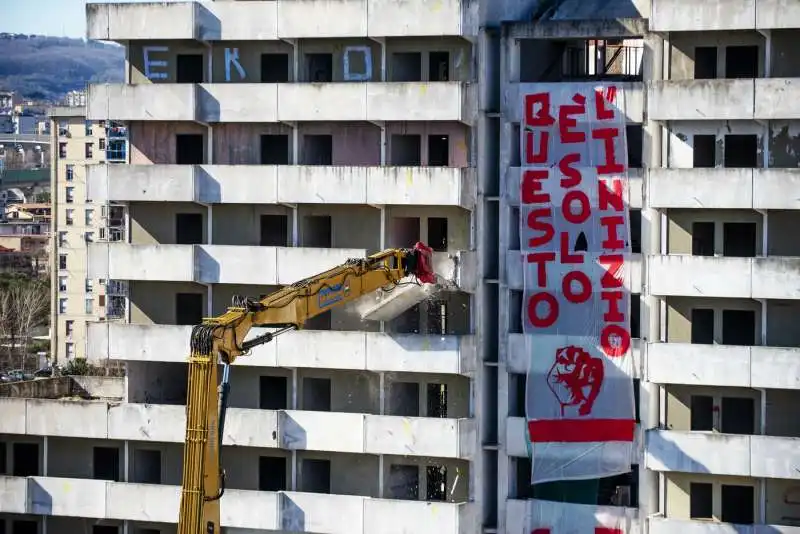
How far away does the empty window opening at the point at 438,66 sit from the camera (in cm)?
5316

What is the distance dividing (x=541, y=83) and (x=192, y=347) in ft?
46.0

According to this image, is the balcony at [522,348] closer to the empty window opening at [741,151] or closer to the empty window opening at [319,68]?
the empty window opening at [741,151]

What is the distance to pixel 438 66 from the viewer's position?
2103 inches

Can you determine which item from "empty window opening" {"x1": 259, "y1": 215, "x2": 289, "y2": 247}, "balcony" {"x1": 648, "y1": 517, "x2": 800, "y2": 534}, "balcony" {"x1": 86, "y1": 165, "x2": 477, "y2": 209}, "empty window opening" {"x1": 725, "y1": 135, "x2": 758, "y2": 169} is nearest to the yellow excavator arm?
"balcony" {"x1": 86, "y1": 165, "x2": 477, "y2": 209}

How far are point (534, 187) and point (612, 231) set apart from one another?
7.98ft

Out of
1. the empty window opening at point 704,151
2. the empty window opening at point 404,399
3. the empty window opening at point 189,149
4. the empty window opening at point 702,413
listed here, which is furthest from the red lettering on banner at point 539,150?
the empty window opening at point 189,149

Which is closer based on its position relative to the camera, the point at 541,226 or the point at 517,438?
the point at 541,226

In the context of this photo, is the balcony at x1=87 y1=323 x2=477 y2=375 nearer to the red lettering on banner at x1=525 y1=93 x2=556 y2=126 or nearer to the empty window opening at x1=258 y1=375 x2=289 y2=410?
the empty window opening at x1=258 y1=375 x2=289 y2=410

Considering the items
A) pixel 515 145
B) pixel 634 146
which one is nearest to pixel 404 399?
pixel 515 145

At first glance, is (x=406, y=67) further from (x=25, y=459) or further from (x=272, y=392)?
(x=25, y=459)

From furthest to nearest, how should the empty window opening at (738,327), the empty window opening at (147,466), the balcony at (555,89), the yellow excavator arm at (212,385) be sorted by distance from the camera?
1. the empty window opening at (147,466)
2. the balcony at (555,89)
3. the empty window opening at (738,327)
4. the yellow excavator arm at (212,385)

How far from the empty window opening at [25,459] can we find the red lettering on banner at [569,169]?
1707 centimetres

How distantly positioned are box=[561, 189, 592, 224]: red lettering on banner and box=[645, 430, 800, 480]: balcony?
6063 millimetres

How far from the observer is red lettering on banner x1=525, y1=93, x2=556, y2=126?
173 ft
